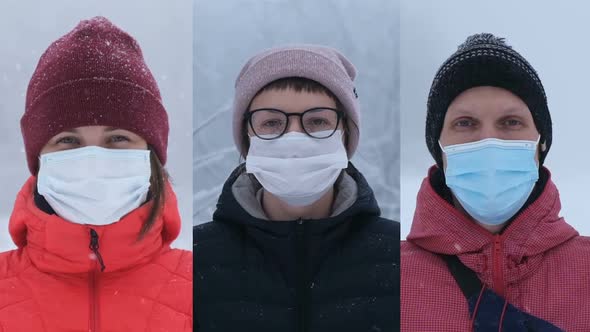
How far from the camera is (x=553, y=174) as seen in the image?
988 millimetres

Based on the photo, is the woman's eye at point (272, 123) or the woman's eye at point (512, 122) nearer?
the woman's eye at point (272, 123)

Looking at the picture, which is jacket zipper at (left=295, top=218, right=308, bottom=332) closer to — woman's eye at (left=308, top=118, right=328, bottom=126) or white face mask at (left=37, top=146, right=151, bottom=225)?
woman's eye at (left=308, top=118, right=328, bottom=126)

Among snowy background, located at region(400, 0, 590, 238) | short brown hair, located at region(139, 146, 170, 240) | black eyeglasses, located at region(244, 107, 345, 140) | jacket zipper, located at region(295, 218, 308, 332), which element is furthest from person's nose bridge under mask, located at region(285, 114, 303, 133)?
short brown hair, located at region(139, 146, 170, 240)

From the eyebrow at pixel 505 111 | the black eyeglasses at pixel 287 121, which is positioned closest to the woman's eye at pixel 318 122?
the black eyeglasses at pixel 287 121

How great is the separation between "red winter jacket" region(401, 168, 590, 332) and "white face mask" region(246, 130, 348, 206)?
0.87ft

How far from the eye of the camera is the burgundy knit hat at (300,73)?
0.63m

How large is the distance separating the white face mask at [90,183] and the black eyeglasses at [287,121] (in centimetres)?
32

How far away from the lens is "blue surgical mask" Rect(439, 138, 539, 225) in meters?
0.90

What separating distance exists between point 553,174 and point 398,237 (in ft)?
1.54

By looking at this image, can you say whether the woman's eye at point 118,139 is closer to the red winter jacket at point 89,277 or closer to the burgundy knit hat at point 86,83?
the burgundy knit hat at point 86,83

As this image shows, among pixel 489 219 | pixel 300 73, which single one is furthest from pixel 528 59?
pixel 300 73

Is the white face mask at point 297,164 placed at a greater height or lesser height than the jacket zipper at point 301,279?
greater

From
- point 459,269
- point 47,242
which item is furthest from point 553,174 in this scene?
point 47,242

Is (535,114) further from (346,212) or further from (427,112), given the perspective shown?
(346,212)
